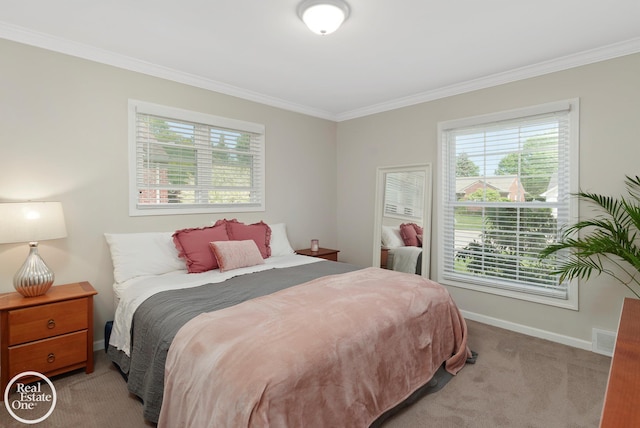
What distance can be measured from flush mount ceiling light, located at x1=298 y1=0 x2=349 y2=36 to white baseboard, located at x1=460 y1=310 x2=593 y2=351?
3.12 metres

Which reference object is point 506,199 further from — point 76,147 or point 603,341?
point 76,147

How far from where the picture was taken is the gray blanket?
1.75 m

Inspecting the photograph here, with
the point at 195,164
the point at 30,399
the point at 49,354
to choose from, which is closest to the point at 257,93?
the point at 195,164

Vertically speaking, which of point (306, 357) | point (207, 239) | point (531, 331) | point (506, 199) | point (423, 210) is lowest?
point (531, 331)

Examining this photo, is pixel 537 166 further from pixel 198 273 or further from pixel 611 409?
pixel 198 273

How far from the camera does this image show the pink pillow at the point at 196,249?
288 centimetres

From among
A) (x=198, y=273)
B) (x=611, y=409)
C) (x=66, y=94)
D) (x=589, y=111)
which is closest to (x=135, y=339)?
(x=198, y=273)

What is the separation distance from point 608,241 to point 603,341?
0.94 metres

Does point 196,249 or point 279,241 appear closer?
point 196,249

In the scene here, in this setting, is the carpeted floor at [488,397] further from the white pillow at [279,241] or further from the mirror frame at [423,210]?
the white pillow at [279,241]

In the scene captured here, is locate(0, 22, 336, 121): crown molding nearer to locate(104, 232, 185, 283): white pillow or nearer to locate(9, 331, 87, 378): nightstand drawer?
locate(104, 232, 185, 283): white pillow

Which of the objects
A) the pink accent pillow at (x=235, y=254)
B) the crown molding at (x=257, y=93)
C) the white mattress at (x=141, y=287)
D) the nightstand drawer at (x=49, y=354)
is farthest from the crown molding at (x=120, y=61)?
the nightstand drawer at (x=49, y=354)

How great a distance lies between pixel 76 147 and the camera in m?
2.70

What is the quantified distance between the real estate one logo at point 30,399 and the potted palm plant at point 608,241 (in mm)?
3727
